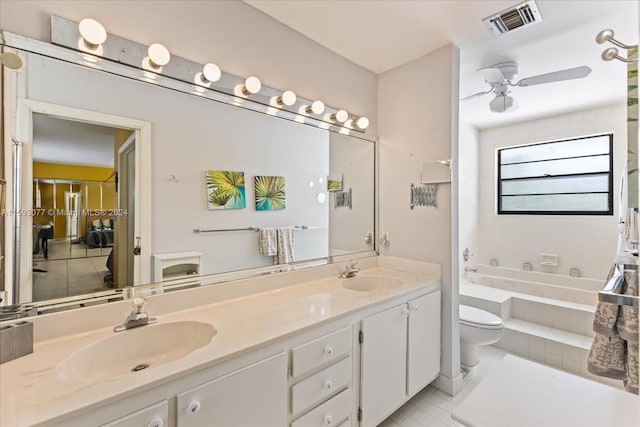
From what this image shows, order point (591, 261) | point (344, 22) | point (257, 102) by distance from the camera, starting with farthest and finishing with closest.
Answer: point (591, 261), point (344, 22), point (257, 102)

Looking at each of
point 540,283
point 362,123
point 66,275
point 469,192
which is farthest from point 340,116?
point 540,283

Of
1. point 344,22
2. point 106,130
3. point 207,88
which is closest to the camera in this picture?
point 106,130

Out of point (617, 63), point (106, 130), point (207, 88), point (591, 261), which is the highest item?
point (617, 63)

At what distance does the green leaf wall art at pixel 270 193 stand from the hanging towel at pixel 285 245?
0.52ft

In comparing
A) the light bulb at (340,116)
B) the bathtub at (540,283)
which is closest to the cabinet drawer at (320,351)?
the light bulb at (340,116)

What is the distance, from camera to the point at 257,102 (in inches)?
68.7

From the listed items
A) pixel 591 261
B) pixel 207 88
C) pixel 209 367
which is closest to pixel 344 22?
pixel 207 88

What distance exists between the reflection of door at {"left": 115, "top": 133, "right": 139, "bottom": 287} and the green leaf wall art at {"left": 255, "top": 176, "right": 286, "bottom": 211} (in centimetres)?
65

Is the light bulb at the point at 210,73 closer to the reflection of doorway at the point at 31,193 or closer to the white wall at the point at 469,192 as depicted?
the reflection of doorway at the point at 31,193

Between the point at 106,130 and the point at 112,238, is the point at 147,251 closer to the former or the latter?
the point at 112,238

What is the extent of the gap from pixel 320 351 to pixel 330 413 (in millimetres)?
323

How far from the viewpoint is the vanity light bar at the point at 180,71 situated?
46.2 inches

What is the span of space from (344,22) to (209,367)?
2.03m

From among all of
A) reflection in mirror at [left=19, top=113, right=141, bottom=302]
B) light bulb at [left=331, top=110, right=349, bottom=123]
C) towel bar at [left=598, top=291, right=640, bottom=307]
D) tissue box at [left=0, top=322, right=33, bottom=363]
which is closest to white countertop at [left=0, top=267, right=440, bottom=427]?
tissue box at [left=0, top=322, right=33, bottom=363]
